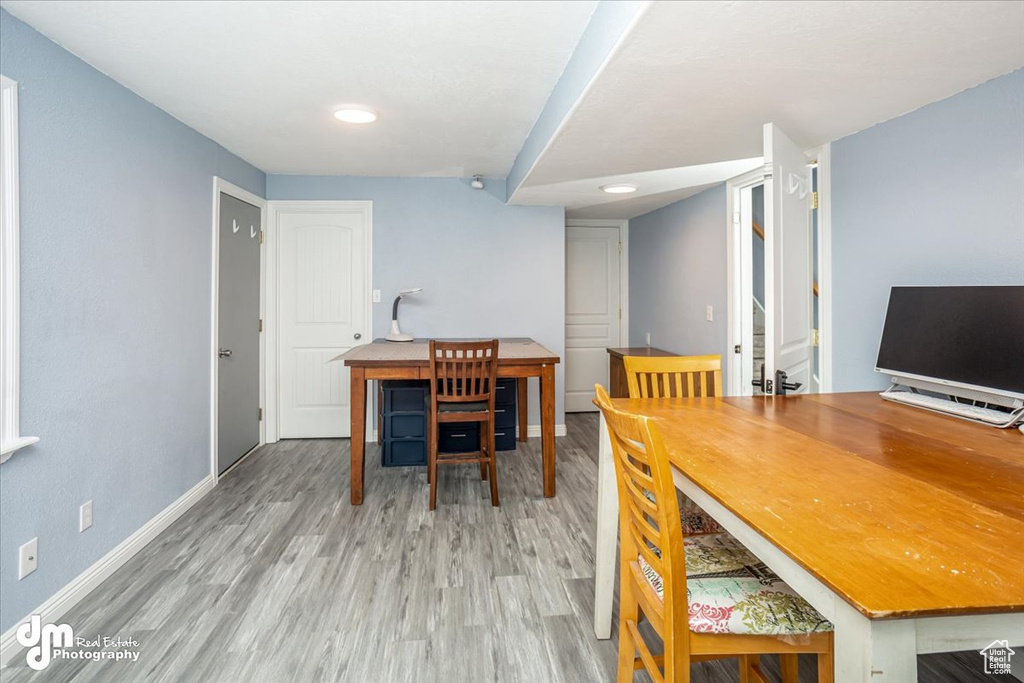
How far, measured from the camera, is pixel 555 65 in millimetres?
2225

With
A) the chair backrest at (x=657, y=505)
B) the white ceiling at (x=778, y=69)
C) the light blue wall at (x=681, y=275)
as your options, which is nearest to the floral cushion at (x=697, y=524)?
the chair backrest at (x=657, y=505)

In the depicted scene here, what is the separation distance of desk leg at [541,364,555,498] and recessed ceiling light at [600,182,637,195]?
1.36 meters

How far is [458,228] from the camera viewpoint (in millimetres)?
4418

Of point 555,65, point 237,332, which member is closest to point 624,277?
point 555,65

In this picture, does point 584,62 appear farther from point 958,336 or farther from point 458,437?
point 458,437

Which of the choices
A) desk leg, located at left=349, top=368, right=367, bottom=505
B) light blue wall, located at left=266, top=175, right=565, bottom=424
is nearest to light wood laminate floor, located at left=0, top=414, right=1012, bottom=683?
desk leg, located at left=349, top=368, right=367, bottom=505

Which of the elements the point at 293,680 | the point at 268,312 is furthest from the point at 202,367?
the point at 293,680

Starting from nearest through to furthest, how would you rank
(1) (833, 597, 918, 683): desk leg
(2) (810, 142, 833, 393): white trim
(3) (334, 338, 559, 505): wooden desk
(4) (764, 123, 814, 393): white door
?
(1) (833, 597, 918, 683): desk leg
(4) (764, 123, 814, 393): white door
(2) (810, 142, 833, 393): white trim
(3) (334, 338, 559, 505): wooden desk

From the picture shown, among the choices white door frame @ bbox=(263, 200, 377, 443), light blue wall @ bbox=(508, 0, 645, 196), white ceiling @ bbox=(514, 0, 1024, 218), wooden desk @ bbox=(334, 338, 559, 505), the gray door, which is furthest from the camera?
white door frame @ bbox=(263, 200, 377, 443)

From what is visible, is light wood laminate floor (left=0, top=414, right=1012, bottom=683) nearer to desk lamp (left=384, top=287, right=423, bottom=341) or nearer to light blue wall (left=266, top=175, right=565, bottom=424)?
desk lamp (left=384, top=287, right=423, bottom=341)

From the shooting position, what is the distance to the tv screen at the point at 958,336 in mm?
1716

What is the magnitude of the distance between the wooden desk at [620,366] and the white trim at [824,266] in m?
1.99

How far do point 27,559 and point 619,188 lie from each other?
3613mm

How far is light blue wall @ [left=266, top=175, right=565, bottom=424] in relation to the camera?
4.35 metres
